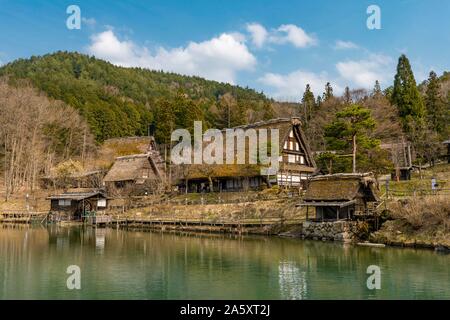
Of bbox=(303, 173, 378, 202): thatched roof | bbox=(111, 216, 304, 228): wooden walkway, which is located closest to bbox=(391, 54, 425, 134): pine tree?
bbox=(303, 173, 378, 202): thatched roof

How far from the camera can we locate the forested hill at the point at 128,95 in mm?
55416

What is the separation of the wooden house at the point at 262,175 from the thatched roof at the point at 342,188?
981cm

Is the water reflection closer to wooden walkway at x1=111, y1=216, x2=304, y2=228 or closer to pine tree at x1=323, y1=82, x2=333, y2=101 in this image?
wooden walkway at x1=111, y1=216, x2=304, y2=228

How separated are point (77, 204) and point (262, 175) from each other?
1965 cm

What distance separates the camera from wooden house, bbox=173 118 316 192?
3981 centimetres

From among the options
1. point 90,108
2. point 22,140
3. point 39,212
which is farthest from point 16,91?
point 39,212

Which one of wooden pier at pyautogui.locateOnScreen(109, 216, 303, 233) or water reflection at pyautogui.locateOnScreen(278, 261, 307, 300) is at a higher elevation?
wooden pier at pyautogui.locateOnScreen(109, 216, 303, 233)

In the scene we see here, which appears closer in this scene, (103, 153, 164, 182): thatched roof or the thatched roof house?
the thatched roof house

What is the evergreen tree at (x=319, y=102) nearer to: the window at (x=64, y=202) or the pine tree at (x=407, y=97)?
the pine tree at (x=407, y=97)

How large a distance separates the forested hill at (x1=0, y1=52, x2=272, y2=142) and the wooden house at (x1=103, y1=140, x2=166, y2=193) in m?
4.49

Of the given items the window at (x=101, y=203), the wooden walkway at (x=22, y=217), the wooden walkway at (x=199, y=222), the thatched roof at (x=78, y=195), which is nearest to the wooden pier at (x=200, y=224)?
the wooden walkway at (x=199, y=222)
